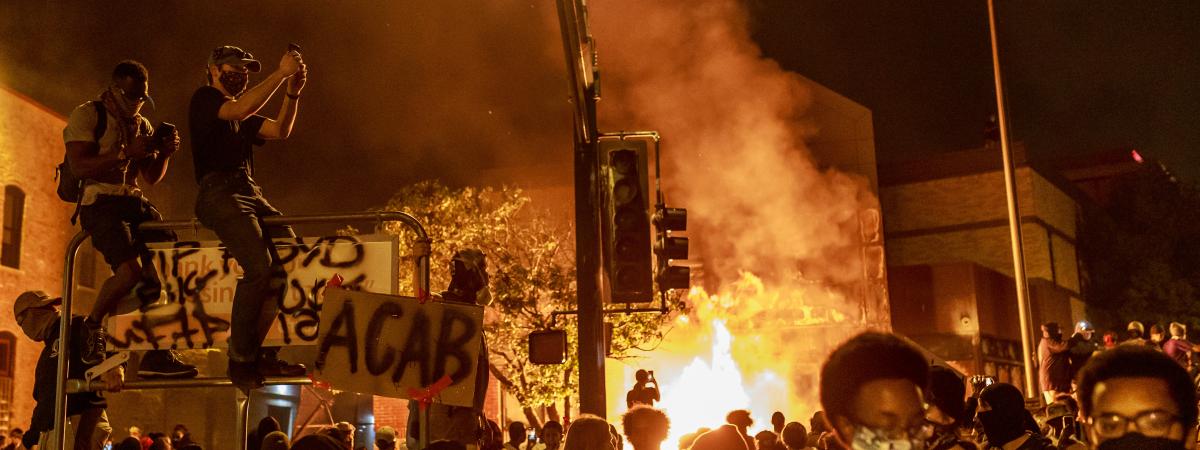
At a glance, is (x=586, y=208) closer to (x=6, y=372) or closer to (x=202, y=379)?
(x=202, y=379)

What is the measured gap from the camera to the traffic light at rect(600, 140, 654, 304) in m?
10.7

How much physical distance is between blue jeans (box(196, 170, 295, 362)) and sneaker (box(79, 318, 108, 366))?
0.73 m

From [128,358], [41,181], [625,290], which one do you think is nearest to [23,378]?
[41,181]

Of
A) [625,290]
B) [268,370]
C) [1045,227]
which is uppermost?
[1045,227]

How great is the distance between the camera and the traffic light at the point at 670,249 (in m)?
11.3

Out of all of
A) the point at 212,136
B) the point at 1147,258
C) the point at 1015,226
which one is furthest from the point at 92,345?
the point at 1147,258

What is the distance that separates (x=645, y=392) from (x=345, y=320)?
859cm

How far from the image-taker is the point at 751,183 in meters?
35.3

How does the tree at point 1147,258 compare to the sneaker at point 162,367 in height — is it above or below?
above

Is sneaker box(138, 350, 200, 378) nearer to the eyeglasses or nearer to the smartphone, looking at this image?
the smartphone

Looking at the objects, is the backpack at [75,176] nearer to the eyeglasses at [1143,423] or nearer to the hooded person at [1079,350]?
the eyeglasses at [1143,423]

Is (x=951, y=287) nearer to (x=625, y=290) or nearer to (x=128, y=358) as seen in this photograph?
A: (x=625, y=290)

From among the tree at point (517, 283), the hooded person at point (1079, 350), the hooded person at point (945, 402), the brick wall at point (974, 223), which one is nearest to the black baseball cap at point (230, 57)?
the hooded person at point (945, 402)

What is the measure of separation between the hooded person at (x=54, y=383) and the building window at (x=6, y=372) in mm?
21742
